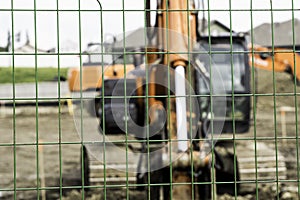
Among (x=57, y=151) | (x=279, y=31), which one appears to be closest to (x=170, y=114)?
(x=279, y=31)

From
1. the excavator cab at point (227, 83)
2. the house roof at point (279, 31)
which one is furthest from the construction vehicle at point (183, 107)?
the house roof at point (279, 31)

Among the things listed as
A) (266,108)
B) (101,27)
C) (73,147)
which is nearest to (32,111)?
(73,147)

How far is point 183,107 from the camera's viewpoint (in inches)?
245

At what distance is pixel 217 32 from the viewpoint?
8586 millimetres

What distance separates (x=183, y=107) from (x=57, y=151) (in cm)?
838

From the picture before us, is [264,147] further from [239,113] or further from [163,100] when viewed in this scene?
[163,100]

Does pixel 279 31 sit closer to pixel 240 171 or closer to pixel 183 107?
pixel 240 171

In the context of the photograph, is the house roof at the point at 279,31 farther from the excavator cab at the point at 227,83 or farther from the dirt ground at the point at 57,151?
the excavator cab at the point at 227,83

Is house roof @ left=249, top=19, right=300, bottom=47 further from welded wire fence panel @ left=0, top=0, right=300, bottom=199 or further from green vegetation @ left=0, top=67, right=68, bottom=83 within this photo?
green vegetation @ left=0, top=67, right=68, bottom=83

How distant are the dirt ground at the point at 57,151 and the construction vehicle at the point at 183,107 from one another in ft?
1.83

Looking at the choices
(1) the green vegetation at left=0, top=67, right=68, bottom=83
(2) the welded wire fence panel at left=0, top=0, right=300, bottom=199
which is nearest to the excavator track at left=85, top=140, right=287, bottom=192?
(2) the welded wire fence panel at left=0, top=0, right=300, bottom=199

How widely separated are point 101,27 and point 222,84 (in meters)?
5.50

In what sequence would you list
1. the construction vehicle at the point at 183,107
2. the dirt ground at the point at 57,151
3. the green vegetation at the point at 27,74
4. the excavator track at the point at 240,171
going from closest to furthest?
1. the dirt ground at the point at 57,151
2. the construction vehicle at the point at 183,107
3. the excavator track at the point at 240,171
4. the green vegetation at the point at 27,74

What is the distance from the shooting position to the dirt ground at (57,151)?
3.63m
